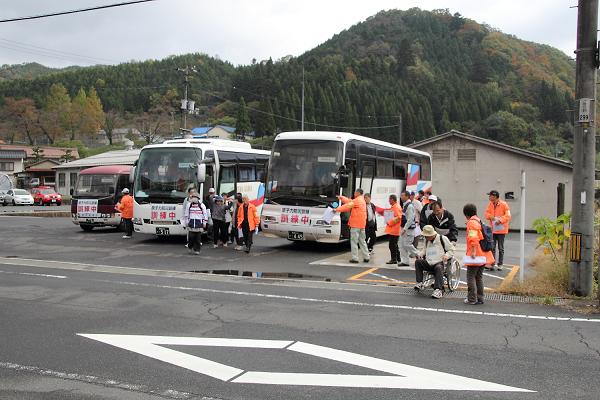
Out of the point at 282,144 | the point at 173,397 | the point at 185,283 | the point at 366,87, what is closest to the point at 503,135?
the point at 366,87

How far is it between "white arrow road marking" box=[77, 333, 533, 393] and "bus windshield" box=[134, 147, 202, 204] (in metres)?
11.1

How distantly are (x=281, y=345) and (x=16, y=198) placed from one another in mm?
47366

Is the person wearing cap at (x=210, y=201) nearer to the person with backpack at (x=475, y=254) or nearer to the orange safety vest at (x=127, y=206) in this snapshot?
the orange safety vest at (x=127, y=206)

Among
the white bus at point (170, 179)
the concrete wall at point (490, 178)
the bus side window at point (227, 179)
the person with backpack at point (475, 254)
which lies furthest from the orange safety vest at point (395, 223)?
the concrete wall at point (490, 178)

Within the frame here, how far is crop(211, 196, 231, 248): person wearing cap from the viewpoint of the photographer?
57.4ft

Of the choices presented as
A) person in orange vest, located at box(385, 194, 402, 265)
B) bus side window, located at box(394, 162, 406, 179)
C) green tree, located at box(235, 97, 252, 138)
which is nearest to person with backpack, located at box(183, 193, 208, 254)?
person in orange vest, located at box(385, 194, 402, 265)

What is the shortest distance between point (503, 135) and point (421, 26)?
74238 millimetres

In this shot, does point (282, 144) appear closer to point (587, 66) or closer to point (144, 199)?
point (144, 199)

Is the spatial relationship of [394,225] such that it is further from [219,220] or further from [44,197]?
[44,197]

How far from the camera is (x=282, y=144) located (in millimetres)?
16531

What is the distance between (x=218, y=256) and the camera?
1569 cm

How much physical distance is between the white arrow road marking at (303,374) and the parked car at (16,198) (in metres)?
45.7

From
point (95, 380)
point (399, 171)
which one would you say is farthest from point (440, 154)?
point (95, 380)

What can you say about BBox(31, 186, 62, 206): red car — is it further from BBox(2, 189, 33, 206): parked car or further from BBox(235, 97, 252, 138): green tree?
BBox(235, 97, 252, 138): green tree
